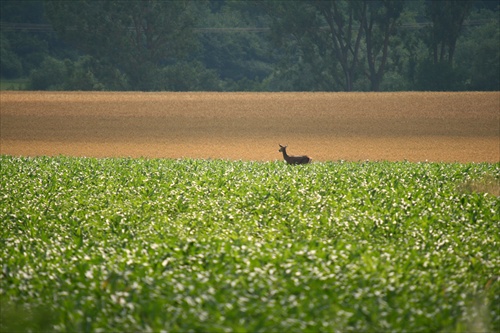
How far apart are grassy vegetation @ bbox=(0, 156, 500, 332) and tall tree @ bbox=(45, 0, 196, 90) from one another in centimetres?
4668

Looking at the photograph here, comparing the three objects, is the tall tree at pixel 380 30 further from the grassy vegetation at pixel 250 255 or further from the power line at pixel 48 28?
the grassy vegetation at pixel 250 255

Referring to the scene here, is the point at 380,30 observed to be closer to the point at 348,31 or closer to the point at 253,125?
the point at 348,31

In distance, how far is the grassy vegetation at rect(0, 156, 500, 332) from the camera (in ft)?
32.5

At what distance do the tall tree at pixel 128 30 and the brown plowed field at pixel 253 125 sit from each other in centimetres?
1249

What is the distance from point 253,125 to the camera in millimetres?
46844

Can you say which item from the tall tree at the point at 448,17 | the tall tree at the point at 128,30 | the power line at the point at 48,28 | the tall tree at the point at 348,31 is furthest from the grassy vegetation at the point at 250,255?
the power line at the point at 48,28

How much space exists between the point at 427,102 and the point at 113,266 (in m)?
40.8

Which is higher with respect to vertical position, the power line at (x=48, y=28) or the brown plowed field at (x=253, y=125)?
the power line at (x=48, y=28)

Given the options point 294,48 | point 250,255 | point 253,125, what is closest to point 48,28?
point 294,48

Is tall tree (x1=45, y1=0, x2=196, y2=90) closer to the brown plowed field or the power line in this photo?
the power line

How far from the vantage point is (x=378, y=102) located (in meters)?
51.7

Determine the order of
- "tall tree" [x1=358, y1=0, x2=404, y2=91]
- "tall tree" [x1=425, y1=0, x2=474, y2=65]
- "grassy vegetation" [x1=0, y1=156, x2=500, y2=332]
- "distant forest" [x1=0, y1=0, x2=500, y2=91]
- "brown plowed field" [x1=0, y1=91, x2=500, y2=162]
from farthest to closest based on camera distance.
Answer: "tall tree" [x1=358, y1=0, x2=404, y2=91] → "distant forest" [x1=0, y1=0, x2=500, y2=91] → "tall tree" [x1=425, y1=0, x2=474, y2=65] → "brown plowed field" [x1=0, y1=91, x2=500, y2=162] → "grassy vegetation" [x1=0, y1=156, x2=500, y2=332]

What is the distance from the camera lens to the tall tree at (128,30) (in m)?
68.9

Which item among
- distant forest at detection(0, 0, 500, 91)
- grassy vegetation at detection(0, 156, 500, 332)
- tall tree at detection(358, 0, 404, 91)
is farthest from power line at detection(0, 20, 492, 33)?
grassy vegetation at detection(0, 156, 500, 332)
